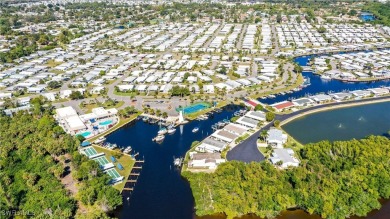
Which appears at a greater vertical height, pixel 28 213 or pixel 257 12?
pixel 257 12

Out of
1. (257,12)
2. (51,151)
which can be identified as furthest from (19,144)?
(257,12)

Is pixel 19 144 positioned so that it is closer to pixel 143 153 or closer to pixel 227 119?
pixel 143 153

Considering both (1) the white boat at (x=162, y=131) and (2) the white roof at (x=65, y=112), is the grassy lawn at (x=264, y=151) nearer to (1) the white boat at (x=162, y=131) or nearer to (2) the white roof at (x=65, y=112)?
(1) the white boat at (x=162, y=131)

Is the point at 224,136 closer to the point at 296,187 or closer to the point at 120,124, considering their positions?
the point at 296,187

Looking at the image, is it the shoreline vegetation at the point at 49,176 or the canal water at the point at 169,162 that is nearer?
the shoreline vegetation at the point at 49,176

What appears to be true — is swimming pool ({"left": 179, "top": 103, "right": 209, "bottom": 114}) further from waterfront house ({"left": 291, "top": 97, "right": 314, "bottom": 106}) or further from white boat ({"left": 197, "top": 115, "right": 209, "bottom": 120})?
waterfront house ({"left": 291, "top": 97, "right": 314, "bottom": 106})

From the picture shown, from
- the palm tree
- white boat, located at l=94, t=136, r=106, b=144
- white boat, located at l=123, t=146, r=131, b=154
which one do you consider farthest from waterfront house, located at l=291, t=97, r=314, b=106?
white boat, located at l=94, t=136, r=106, b=144

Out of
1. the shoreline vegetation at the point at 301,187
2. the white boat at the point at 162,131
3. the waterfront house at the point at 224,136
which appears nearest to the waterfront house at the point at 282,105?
the waterfront house at the point at 224,136
